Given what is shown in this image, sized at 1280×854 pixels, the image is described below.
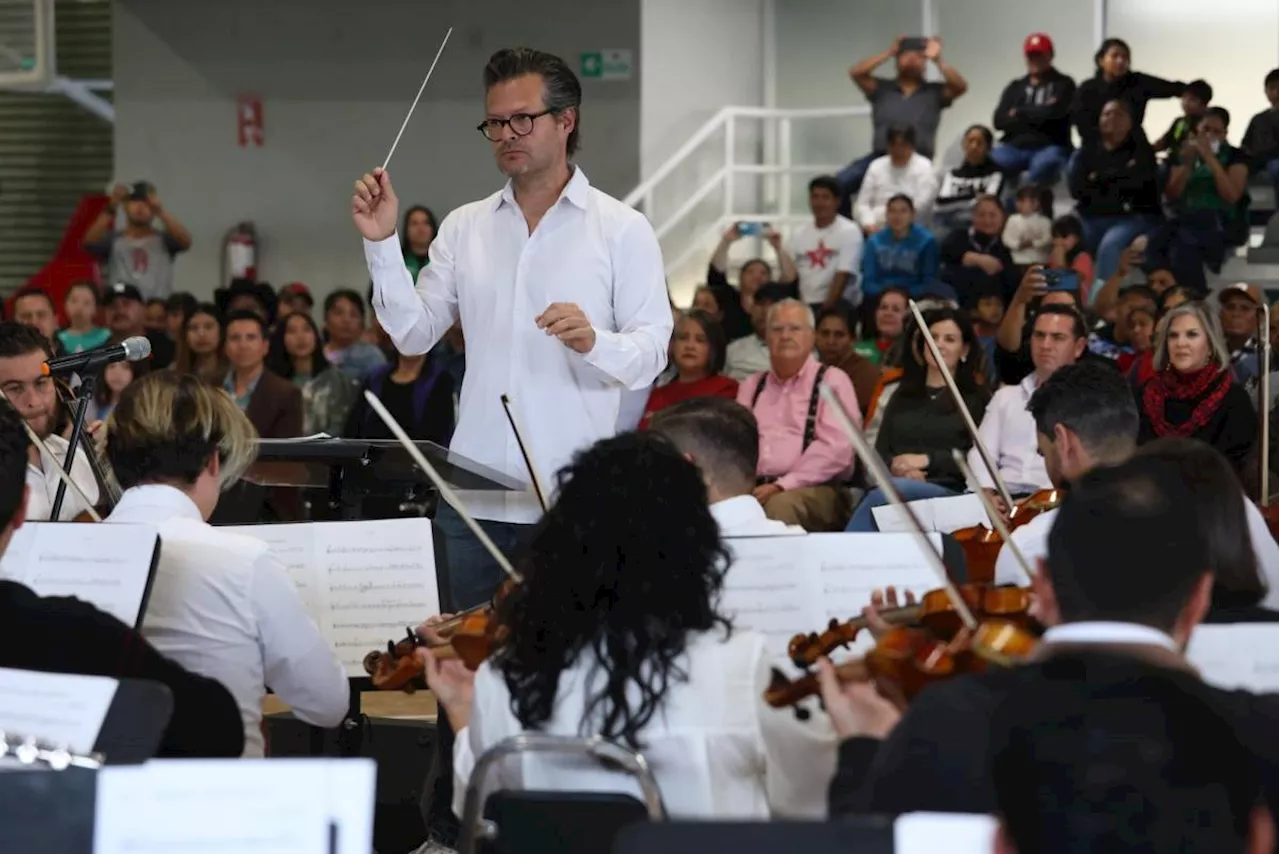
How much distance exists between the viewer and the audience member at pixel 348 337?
24.6ft

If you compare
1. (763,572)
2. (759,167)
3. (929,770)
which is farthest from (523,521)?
(759,167)

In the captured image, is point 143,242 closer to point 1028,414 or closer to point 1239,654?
point 1028,414

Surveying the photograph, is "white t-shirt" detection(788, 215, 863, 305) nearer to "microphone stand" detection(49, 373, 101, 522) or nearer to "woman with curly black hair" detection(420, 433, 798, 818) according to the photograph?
"microphone stand" detection(49, 373, 101, 522)

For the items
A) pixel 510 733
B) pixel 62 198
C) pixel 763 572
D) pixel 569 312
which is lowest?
pixel 510 733

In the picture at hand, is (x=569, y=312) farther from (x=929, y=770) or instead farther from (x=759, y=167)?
(x=759, y=167)

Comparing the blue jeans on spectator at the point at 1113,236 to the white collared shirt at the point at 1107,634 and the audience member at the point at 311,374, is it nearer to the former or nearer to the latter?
the audience member at the point at 311,374

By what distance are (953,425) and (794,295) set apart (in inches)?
102

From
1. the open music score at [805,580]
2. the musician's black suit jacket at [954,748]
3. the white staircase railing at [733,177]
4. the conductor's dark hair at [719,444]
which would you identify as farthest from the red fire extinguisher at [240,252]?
the musician's black suit jacket at [954,748]

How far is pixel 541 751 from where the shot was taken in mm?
2062

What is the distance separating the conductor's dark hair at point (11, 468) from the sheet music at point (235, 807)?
0.52 m

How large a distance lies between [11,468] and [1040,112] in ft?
22.9

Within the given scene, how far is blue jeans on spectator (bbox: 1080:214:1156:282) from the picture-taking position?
25.4 feet

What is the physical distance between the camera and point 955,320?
562 cm

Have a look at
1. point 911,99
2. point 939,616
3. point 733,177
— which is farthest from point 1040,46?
point 939,616
